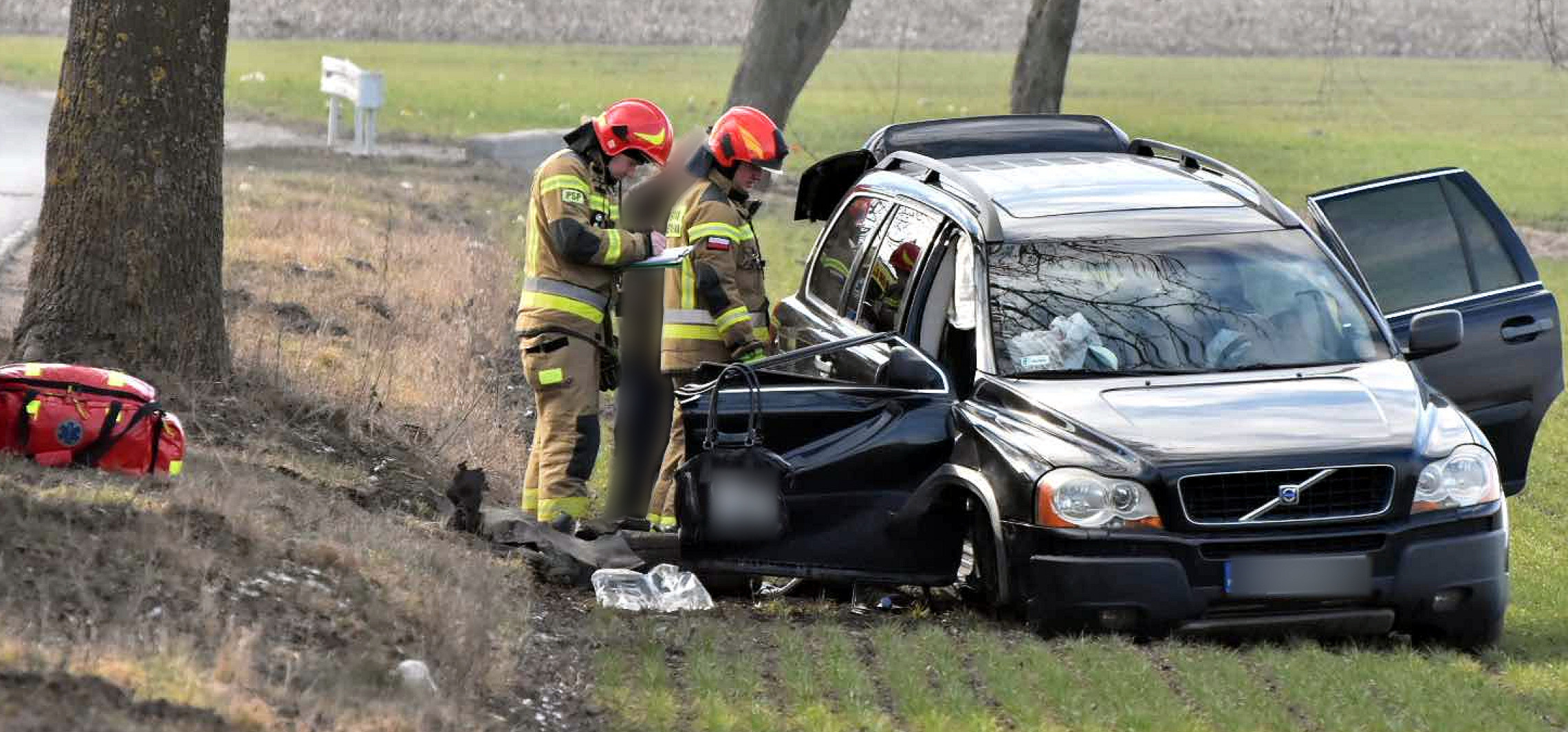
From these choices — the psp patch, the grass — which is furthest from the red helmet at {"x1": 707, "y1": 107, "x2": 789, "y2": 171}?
the grass

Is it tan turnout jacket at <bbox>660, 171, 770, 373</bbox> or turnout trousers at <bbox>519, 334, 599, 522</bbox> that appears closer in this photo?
turnout trousers at <bbox>519, 334, 599, 522</bbox>

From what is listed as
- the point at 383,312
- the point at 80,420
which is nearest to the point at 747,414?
the point at 80,420

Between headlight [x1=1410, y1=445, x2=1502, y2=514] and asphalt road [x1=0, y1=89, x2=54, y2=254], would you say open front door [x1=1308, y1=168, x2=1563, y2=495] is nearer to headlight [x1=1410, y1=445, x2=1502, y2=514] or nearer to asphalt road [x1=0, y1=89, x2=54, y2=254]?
headlight [x1=1410, y1=445, x2=1502, y2=514]

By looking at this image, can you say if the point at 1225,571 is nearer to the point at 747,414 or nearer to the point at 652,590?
the point at 747,414

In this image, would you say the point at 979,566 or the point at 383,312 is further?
the point at 383,312

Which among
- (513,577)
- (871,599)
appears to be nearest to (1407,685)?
(871,599)

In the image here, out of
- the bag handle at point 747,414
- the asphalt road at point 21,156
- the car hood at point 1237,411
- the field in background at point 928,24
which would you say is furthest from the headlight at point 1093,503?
the field in background at point 928,24

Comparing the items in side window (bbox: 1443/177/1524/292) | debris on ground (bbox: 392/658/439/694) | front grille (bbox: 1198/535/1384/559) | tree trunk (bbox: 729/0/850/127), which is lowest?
debris on ground (bbox: 392/658/439/694)

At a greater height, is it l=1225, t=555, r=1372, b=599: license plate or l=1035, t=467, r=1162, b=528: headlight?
l=1035, t=467, r=1162, b=528: headlight

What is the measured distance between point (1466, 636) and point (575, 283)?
159 inches

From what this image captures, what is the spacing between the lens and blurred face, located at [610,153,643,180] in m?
9.51

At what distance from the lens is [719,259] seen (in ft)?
31.7

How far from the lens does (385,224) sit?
1994cm

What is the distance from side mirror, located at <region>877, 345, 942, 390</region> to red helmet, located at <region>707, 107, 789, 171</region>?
5.34 feet
